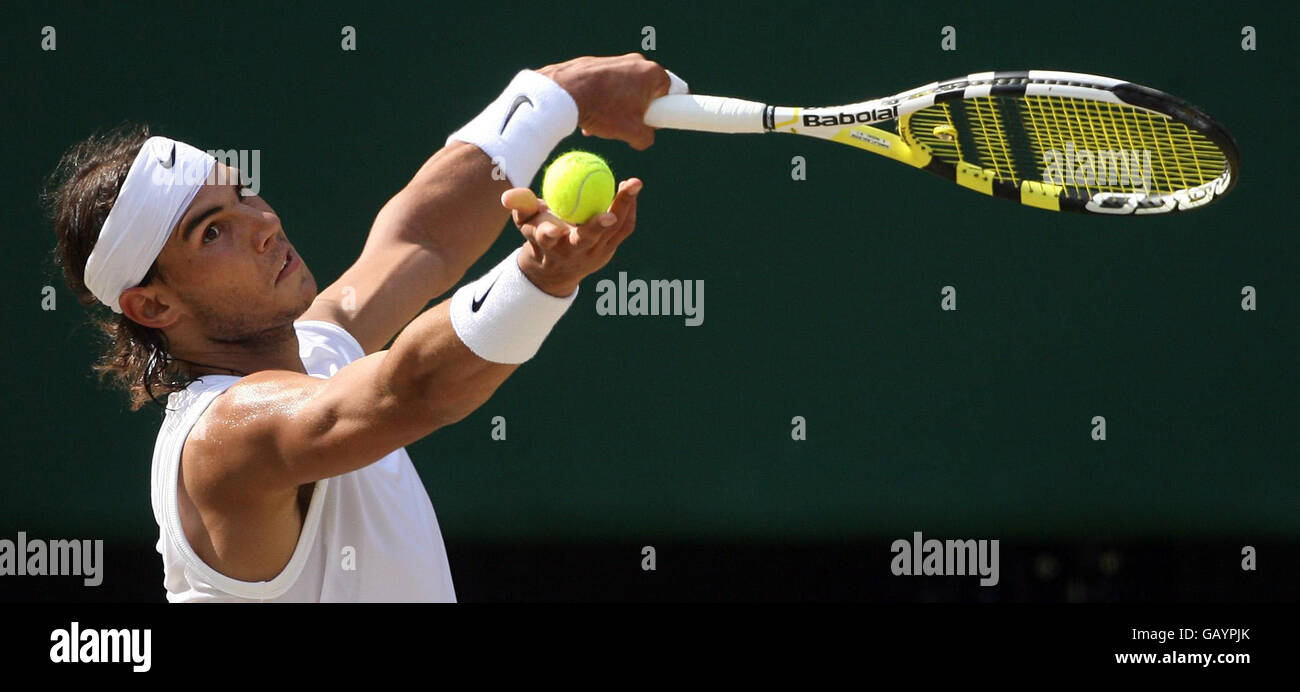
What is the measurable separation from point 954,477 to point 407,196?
2573 mm

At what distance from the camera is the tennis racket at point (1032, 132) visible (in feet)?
10.2

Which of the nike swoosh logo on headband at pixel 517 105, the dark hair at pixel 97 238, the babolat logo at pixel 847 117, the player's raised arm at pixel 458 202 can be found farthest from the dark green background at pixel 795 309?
the dark hair at pixel 97 238

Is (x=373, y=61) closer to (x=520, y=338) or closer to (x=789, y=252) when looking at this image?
(x=789, y=252)

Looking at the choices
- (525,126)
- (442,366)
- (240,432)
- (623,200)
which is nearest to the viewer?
(623,200)

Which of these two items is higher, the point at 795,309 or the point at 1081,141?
the point at 1081,141

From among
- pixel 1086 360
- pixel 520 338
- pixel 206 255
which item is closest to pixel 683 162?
pixel 1086 360

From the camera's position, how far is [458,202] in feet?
9.90

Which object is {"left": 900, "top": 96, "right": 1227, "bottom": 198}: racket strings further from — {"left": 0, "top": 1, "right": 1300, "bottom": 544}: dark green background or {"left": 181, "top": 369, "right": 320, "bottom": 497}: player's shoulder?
{"left": 0, "top": 1, "right": 1300, "bottom": 544}: dark green background

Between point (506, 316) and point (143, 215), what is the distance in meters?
0.81

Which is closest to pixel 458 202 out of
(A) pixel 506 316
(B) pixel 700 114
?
(B) pixel 700 114

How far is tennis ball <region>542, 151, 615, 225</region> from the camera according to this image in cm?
234

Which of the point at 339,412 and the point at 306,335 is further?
the point at 306,335

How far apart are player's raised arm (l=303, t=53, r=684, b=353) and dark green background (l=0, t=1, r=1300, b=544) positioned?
6.80ft

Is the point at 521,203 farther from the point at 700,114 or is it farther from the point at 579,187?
the point at 700,114
